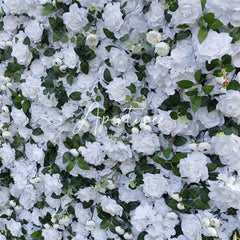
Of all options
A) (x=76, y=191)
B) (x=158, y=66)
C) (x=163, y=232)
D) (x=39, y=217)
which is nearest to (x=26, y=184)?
(x=39, y=217)

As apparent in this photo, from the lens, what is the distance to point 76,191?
4.76 feet

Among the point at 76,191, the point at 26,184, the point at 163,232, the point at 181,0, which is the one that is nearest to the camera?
the point at 181,0

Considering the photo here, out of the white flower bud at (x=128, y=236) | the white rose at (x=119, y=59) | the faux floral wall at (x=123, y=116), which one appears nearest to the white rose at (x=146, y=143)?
the faux floral wall at (x=123, y=116)

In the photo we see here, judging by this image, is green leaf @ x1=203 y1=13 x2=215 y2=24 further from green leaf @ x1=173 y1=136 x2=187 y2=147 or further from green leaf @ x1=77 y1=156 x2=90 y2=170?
green leaf @ x1=77 y1=156 x2=90 y2=170

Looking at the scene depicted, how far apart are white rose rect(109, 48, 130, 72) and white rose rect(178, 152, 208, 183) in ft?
1.61

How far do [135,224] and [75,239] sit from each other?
1.37 ft

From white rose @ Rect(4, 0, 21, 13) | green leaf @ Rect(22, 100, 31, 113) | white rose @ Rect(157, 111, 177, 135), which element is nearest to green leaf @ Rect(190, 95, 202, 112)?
white rose @ Rect(157, 111, 177, 135)

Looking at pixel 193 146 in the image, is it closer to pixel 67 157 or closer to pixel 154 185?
pixel 154 185

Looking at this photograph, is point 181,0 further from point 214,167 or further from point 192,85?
point 214,167

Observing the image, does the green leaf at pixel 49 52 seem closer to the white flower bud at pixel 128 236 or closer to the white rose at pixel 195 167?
the white rose at pixel 195 167

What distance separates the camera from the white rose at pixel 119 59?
4.05 ft

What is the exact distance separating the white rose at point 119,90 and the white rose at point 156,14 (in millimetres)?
285

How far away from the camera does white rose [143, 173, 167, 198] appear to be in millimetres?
1240

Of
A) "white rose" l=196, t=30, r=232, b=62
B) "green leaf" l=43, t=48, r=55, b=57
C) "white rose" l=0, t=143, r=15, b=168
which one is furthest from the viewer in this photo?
"white rose" l=0, t=143, r=15, b=168
